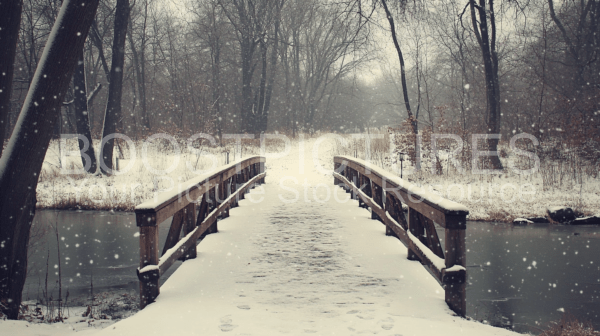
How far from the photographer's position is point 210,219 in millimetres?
6254

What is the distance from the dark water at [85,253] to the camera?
6727mm

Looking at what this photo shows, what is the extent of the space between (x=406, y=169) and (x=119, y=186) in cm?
947

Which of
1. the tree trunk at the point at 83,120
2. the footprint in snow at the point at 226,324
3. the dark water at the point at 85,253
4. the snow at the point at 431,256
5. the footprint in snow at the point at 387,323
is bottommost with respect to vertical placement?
the dark water at the point at 85,253

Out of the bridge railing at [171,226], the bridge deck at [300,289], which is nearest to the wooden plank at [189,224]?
the bridge railing at [171,226]

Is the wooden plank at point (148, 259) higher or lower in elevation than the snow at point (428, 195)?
lower

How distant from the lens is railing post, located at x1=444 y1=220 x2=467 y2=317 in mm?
3844

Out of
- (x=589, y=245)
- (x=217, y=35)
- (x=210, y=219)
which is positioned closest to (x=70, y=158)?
(x=217, y=35)

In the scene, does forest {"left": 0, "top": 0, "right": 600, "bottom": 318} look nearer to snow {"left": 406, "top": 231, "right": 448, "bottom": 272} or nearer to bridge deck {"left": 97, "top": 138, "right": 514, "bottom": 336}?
bridge deck {"left": 97, "top": 138, "right": 514, "bottom": 336}

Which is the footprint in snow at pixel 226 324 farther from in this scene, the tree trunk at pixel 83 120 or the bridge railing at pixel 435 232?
the tree trunk at pixel 83 120

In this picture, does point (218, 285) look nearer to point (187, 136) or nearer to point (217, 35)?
point (187, 136)

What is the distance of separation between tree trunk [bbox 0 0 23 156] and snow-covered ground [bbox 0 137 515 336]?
2.35 metres

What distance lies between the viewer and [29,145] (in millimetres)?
4738

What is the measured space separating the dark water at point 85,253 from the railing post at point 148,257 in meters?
1.71

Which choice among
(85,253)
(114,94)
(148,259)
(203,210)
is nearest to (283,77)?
(114,94)
